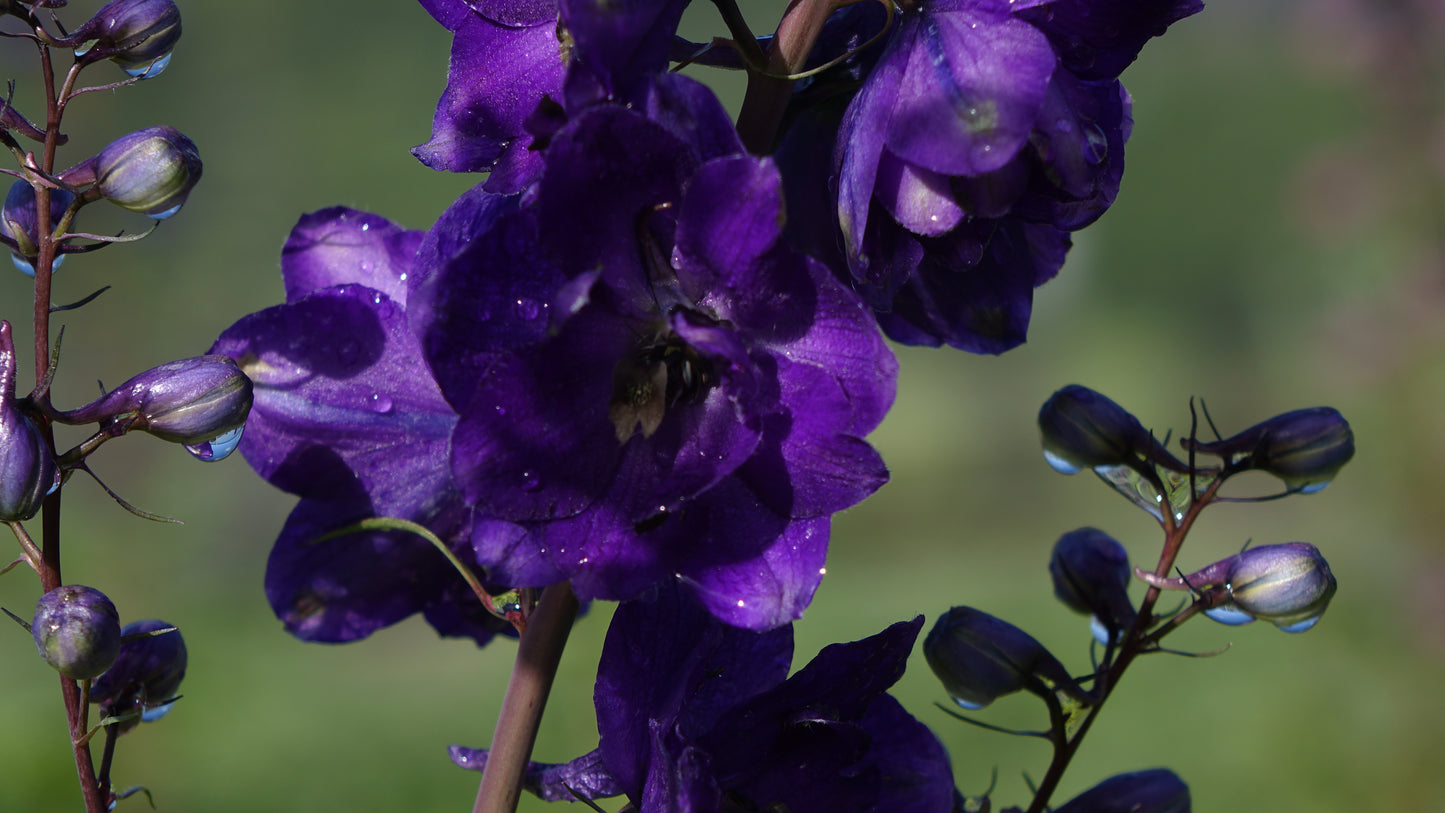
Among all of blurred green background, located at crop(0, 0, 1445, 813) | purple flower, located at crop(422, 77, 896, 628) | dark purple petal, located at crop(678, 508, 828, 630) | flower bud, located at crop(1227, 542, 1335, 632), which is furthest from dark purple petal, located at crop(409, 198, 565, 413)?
blurred green background, located at crop(0, 0, 1445, 813)

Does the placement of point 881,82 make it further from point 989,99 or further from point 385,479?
point 385,479

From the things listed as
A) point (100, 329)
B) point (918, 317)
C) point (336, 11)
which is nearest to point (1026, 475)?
point (100, 329)

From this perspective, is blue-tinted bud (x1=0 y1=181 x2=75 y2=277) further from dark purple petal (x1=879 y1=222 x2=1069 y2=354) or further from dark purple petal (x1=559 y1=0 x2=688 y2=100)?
dark purple petal (x1=879 y1=222 x2=1069 y2=354)

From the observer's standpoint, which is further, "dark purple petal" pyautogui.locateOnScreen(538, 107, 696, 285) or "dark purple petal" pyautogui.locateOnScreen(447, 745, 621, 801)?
"dark purple petal" pyautogui.locateOnScreen(447, 745, 621, 801)

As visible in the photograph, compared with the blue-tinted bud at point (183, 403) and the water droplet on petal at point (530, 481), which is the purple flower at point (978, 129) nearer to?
the water droplet on petal at point (530, 481)

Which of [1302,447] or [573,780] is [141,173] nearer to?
[573,780]

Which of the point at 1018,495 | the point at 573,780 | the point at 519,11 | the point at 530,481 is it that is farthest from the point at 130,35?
the point at 1018,495
